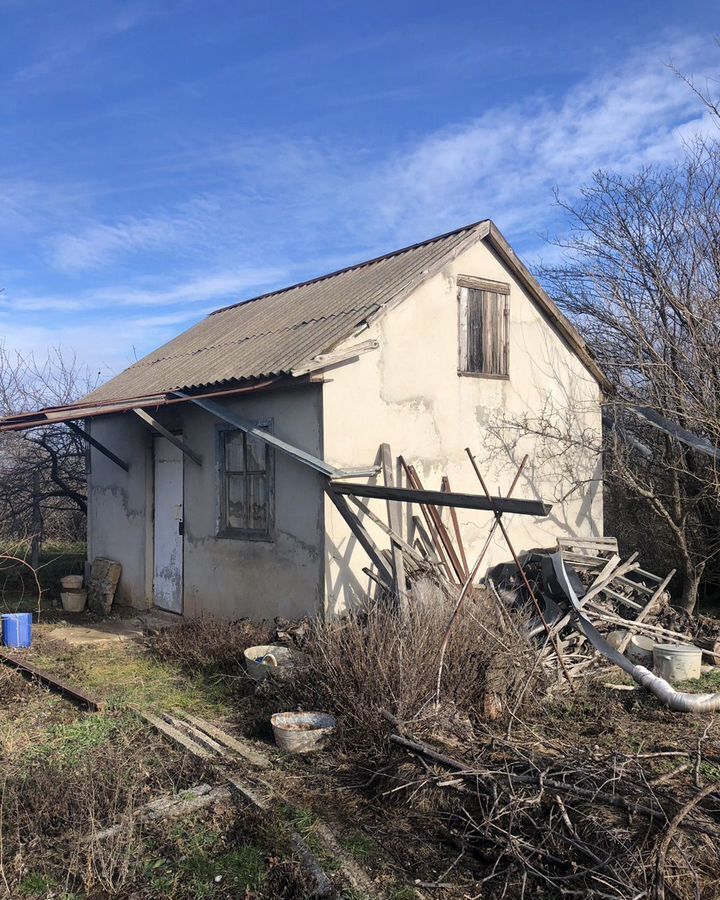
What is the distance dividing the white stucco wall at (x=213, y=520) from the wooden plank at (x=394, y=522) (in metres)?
0.81

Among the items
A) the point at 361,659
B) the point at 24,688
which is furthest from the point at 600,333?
the point at 24,688

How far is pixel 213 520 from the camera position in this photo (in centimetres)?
975

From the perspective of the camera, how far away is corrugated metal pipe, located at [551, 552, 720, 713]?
20.8ft

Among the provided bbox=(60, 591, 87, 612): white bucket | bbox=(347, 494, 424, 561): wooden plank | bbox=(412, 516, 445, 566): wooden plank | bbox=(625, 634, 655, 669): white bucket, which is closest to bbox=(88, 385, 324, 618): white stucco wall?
bbox=(347, 494, 424, 561): wooden plank

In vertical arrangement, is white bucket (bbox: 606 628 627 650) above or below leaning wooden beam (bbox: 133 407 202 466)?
below

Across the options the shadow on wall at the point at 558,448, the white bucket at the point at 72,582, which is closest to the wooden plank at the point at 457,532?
the shadow on wall at the point at 558,448

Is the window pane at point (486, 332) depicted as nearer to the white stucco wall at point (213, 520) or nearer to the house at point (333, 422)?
the house at point (333, 422)

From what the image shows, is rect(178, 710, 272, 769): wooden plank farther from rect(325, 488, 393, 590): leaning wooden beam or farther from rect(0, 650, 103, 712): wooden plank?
rect(325, 488, 393, 590): leaning wooden beam

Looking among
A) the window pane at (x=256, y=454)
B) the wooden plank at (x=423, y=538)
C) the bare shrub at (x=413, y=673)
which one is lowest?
the bare shrub at (x=413, y=673)

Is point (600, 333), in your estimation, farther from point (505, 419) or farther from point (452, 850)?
point (452, 850)

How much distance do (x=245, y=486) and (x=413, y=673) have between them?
458 cm

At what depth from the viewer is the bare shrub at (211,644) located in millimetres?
7562

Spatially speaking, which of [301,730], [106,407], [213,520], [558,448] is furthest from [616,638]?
[106,407]

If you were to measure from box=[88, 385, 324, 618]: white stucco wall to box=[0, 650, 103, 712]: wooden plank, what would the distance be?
2371 millimetres
